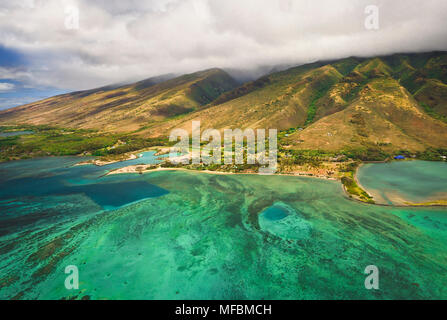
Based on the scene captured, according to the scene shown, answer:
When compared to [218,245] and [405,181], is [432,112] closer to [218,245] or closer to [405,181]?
[405,181]

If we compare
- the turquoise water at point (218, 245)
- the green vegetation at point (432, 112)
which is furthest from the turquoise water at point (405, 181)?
the green vegetation at point (432, 112)

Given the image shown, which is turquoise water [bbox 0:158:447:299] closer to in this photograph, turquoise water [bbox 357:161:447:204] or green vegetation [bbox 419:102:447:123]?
turquoise water [bbox 357:161:447:204]

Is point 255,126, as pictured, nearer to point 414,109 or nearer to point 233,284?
point 414,109

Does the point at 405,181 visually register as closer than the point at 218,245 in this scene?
No

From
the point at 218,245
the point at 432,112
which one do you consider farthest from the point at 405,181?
the point at 432,112

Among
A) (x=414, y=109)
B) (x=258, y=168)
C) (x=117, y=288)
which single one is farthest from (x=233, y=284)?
(x=414, y=109)

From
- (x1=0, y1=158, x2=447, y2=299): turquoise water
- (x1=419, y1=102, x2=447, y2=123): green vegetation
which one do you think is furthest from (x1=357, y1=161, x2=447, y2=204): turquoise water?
(x1=419, y1=102, x2=447, y2=123): green vegetation
